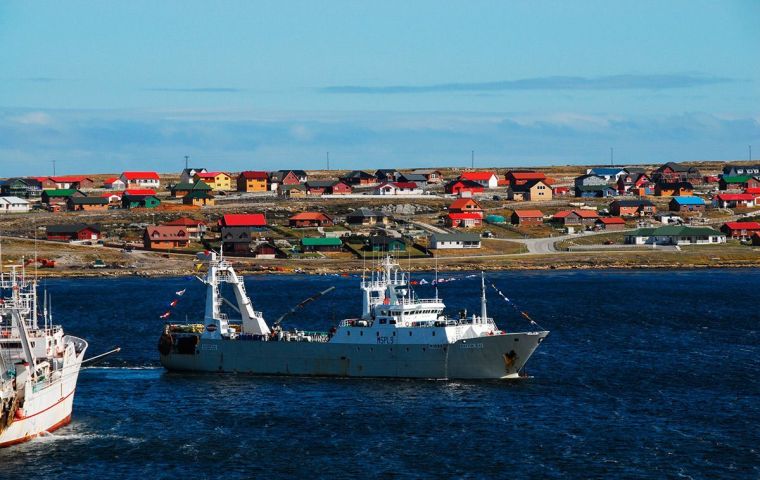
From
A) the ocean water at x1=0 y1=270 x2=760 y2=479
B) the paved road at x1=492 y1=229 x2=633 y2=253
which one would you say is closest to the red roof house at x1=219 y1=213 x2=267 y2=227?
the paved road at x1=492 y1=229 x2=633 y2=253

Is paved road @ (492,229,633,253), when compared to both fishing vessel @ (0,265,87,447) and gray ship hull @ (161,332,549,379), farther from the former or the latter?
fishing vessel @ (0,265,87,447)

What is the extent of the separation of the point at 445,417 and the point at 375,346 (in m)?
12.3

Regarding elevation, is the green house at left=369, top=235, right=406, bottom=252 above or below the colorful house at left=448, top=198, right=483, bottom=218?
below

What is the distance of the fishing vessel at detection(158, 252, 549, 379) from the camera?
77812 millimetres

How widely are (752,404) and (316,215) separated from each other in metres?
117

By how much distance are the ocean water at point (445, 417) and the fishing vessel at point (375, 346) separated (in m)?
1.22

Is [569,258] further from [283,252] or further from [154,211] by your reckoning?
[154,211]

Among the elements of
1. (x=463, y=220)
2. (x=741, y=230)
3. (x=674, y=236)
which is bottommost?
(x=674, y=236)

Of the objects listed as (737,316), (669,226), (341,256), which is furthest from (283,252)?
(737,316)

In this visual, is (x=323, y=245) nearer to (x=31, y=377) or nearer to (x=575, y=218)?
(x=575, y=218)

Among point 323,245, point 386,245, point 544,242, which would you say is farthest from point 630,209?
point 323,245

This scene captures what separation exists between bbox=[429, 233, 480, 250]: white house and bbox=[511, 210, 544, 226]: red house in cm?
2171

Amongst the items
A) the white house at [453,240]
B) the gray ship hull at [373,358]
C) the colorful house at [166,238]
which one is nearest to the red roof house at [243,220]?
the colorful house at [166,238]

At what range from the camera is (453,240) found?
6471 inches
